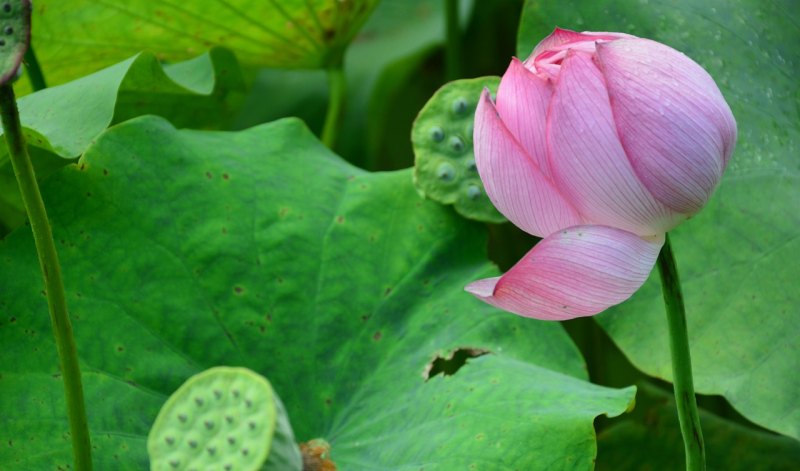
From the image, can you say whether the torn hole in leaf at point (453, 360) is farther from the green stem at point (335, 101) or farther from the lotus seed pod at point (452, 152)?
the green stem at point (335, 101)

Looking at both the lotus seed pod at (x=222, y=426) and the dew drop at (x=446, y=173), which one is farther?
the dew drop at (x=446, y=173)

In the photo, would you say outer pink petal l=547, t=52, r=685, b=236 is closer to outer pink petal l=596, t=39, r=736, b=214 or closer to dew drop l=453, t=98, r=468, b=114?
outer pink petal l=596, t=39, r=736, b=214

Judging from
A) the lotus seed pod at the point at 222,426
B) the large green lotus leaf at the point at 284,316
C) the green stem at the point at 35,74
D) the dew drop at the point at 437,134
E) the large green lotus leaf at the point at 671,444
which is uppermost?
the lotus seed pod at the point at 222,426

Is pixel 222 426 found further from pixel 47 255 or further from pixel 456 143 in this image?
pixel 456 143

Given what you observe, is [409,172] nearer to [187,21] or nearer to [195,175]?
[195,175]

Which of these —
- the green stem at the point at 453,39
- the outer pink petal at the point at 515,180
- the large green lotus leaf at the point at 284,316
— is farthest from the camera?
the green stem at the point at 453,39

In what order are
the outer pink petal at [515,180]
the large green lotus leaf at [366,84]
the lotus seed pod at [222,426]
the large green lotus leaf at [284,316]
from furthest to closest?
the large green lotus leaf at [366,84] < the large green lotus leaf at [284,316] < the outer pink petal at [515,180] < the lotus seed pod at [222,426]

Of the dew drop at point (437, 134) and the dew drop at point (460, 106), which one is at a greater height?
the dew drop at point (460, 106)

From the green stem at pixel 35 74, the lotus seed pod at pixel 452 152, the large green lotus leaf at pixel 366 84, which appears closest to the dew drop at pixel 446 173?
the lotus seed pod at pixel 452 152
